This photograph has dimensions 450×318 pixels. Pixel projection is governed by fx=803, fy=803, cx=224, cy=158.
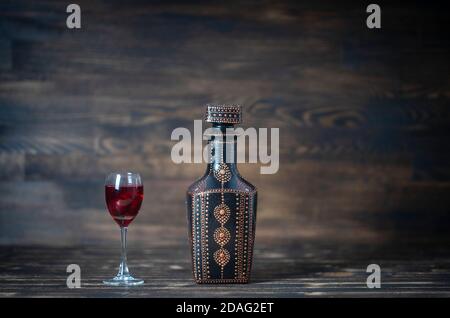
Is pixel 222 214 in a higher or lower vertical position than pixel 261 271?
higher

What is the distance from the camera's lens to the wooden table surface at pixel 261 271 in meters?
1.32

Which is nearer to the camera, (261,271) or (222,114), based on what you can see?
(222,114)

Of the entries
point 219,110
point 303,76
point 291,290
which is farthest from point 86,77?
point 291,290

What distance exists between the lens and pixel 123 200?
1413 millimetres

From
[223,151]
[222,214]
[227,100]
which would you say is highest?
[227,100]

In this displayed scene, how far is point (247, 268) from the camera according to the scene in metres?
1.39

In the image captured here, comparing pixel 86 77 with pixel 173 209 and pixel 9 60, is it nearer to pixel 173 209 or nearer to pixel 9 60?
pixel 9 60

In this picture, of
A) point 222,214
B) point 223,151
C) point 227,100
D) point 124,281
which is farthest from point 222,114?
point 227,100

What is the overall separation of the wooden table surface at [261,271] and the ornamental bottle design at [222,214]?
0.11 ft

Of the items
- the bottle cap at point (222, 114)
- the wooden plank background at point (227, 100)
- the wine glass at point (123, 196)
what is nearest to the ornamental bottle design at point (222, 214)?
the bottle cap at point (222, 114)

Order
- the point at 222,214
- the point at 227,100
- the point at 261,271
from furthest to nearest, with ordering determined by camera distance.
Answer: the point at 227,100, the point at 261,271, the point at 222,214

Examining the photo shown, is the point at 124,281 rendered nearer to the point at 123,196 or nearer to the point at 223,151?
the point at 123,196

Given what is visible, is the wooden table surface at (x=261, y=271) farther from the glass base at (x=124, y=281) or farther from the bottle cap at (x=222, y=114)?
the bottle cap at (x=222, y=114)

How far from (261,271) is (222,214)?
0.23 metres
